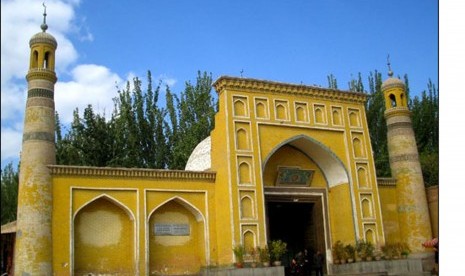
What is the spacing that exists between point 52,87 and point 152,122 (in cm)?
1130

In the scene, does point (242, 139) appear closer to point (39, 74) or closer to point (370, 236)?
point (370, 236)

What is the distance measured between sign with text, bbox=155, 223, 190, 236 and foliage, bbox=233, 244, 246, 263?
214cm

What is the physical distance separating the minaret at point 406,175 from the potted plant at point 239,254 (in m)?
7.13

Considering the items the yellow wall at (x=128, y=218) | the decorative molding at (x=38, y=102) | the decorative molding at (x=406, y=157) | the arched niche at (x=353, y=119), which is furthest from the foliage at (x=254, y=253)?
the decorative molding at (x=38, y=102)

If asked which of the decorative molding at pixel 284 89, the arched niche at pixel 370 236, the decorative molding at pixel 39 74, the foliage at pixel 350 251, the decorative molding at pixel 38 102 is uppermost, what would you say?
the decorative molding at pixel 39 74

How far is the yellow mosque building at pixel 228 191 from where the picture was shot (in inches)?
568

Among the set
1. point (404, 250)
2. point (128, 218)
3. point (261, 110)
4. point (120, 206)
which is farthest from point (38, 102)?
point (404, 250)

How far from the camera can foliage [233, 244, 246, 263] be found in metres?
14.7

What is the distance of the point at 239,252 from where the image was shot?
48.4 feet

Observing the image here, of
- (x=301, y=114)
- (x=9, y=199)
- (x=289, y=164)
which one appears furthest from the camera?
(x=9, y=199)

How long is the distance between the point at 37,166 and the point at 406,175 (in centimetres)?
1300

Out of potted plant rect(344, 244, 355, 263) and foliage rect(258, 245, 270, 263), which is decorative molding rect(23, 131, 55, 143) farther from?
potted plant rect(344, 244, 355, 263)

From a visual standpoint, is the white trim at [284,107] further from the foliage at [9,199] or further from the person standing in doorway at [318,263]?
the foliage at [9,199]

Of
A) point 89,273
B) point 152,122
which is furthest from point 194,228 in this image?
point 152,122
